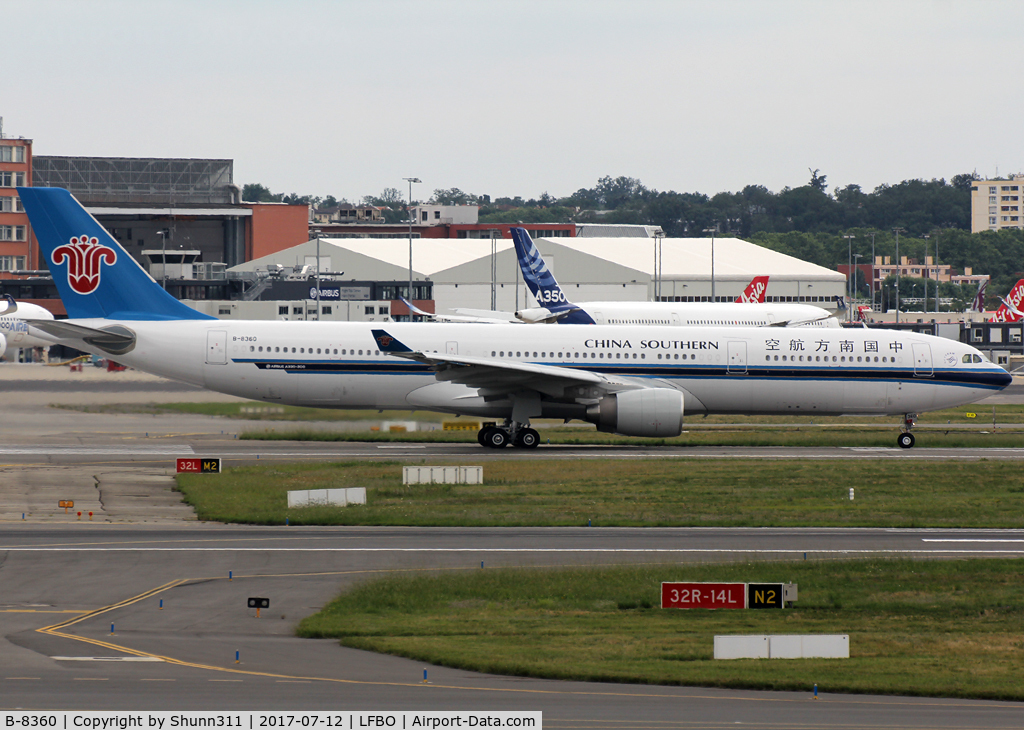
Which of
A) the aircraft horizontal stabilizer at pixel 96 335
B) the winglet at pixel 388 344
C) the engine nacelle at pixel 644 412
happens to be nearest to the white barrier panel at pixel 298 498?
the winglet at pixel 388 344

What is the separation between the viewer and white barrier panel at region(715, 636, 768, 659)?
1708 centimetres

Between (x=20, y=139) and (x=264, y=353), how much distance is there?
9688 centimetres

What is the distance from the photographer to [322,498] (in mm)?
29781

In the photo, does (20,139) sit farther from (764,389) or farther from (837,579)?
(837,579)

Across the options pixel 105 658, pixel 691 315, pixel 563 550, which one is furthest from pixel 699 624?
pixel 691 315

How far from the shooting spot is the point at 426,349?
40.5m

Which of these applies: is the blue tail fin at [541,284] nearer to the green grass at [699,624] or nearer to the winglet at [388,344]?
the winglet at [388,344]

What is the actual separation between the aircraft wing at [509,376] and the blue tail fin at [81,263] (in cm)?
907

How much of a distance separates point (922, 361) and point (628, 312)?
130ft

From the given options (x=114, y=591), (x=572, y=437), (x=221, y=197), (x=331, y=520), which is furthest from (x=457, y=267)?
(x=114, y=591)

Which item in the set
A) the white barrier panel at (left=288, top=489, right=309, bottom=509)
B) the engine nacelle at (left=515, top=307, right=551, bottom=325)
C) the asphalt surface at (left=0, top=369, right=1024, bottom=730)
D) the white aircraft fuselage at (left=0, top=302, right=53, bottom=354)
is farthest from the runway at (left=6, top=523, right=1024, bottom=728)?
the white aircraft fuselage at (left=0, top=302, right=53, bottom=354)

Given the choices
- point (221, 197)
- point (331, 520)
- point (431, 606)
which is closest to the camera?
point (431, 606)

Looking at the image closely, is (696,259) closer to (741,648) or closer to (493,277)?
(493,277)

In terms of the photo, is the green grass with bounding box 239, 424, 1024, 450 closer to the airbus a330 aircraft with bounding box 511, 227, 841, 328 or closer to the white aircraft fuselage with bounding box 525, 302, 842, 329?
the airbus a330 aircraft with bounding box 511, 227, 841, 328
